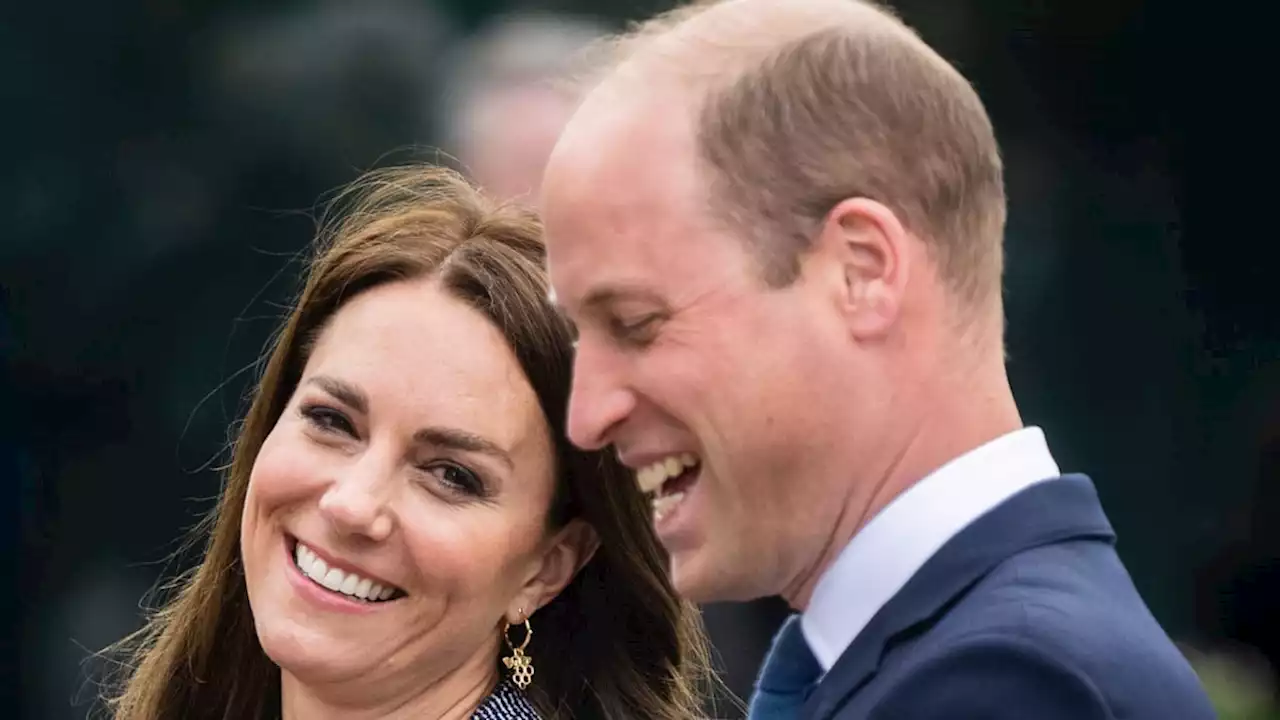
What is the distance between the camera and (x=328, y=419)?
97.6 inches

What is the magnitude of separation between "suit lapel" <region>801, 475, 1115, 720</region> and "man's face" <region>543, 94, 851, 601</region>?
0.14m

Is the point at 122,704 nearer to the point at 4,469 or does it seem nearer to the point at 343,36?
the point at 4,469

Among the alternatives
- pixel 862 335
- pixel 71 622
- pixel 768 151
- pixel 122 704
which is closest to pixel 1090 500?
pixel 862 335

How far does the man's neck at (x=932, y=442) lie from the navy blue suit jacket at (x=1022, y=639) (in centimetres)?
9

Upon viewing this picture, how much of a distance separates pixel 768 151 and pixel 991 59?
→ 3.13 m

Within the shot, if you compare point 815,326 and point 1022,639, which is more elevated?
point 815,326

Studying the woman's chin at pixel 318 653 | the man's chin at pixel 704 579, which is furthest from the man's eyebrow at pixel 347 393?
the man's chin at pixel 704 579

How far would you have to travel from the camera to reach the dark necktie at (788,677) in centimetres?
174

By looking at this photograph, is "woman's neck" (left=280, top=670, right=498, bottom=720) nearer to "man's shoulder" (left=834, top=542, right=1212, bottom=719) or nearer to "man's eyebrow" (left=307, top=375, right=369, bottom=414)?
"man's eyebrow" (left=307, top=375, right=369, bottom=414)

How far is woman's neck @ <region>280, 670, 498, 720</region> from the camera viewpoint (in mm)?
2510

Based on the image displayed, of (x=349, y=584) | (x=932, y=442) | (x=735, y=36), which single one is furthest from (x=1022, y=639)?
(x=349, y=584)

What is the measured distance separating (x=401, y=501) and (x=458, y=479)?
0.30 feet

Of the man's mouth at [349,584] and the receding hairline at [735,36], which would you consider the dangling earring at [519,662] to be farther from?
the receding hairline at [735,36]

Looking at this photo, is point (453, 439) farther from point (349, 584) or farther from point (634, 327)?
point (634, 327)
